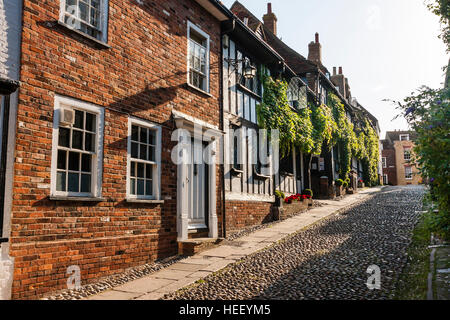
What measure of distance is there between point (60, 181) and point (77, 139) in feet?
2.62

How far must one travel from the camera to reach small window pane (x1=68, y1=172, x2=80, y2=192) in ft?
20.3

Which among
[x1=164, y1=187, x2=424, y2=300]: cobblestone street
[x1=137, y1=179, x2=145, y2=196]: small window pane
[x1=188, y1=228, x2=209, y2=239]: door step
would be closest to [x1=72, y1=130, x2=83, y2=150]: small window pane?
[x1=137, y1=179, x2=145, y2=196]: small window pane

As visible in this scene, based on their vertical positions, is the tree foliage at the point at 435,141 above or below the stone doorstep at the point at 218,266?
above

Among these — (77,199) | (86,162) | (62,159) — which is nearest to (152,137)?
(86,162)

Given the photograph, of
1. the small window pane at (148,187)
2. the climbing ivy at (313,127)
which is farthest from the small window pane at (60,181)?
the climbing ivy at (313,127)

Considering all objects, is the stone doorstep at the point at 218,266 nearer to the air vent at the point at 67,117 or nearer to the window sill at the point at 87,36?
the air vent at the point at 67,117

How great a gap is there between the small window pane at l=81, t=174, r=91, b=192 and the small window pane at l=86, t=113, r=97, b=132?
2.78 ft

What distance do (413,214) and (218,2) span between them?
32.2ft

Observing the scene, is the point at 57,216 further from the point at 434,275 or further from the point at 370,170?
the point at 370,170

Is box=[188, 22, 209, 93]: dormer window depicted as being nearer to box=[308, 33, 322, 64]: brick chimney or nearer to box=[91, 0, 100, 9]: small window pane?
box=[91, 0, 100, 9]: small window pane

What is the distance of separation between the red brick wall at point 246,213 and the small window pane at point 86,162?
516 cm

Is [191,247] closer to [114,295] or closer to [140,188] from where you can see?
[140,188]

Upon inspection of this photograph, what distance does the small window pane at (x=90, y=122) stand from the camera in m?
6.63

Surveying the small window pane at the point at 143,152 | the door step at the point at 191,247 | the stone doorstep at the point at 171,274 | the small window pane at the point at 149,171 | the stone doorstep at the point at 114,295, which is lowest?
the stone doorstep at the point at 114,295
